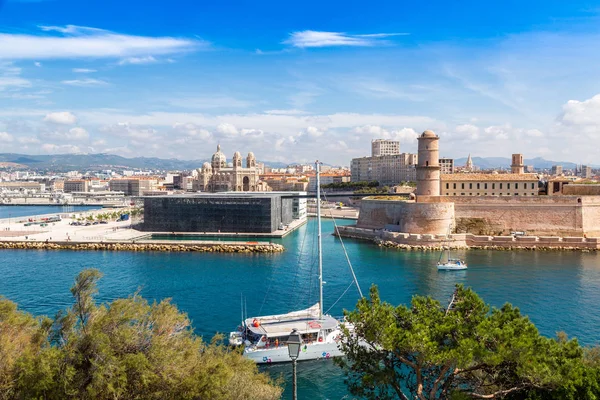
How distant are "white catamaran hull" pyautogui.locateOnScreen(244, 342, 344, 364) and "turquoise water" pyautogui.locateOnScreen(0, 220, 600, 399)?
28 centimetres

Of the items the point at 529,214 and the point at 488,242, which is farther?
the point at 529,214

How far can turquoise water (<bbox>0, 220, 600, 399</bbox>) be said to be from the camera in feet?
69.5

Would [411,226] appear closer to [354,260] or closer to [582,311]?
[354,260]

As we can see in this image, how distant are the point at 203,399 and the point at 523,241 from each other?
35278 millimetres

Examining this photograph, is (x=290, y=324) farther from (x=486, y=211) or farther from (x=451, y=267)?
(x=486, y=211)

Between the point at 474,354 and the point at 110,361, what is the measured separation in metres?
7.29

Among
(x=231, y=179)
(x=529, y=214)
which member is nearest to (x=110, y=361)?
(x=529, y=214)

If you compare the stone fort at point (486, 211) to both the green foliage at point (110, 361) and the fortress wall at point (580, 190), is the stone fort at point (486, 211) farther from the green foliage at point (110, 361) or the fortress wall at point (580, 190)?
the green foliage at point (110, 361)

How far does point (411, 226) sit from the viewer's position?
42281mm

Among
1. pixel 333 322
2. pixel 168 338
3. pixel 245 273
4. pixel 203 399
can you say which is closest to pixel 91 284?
pixel 168 338

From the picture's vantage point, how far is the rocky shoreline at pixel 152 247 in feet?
133

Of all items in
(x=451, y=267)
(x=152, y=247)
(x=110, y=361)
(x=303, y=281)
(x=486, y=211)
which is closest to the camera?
(x=110, y=361)

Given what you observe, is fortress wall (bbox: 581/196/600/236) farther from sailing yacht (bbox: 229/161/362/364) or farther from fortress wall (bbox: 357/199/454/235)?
sailing yacht (bbox: 229/161/362/364)

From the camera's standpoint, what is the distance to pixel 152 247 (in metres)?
41.6
